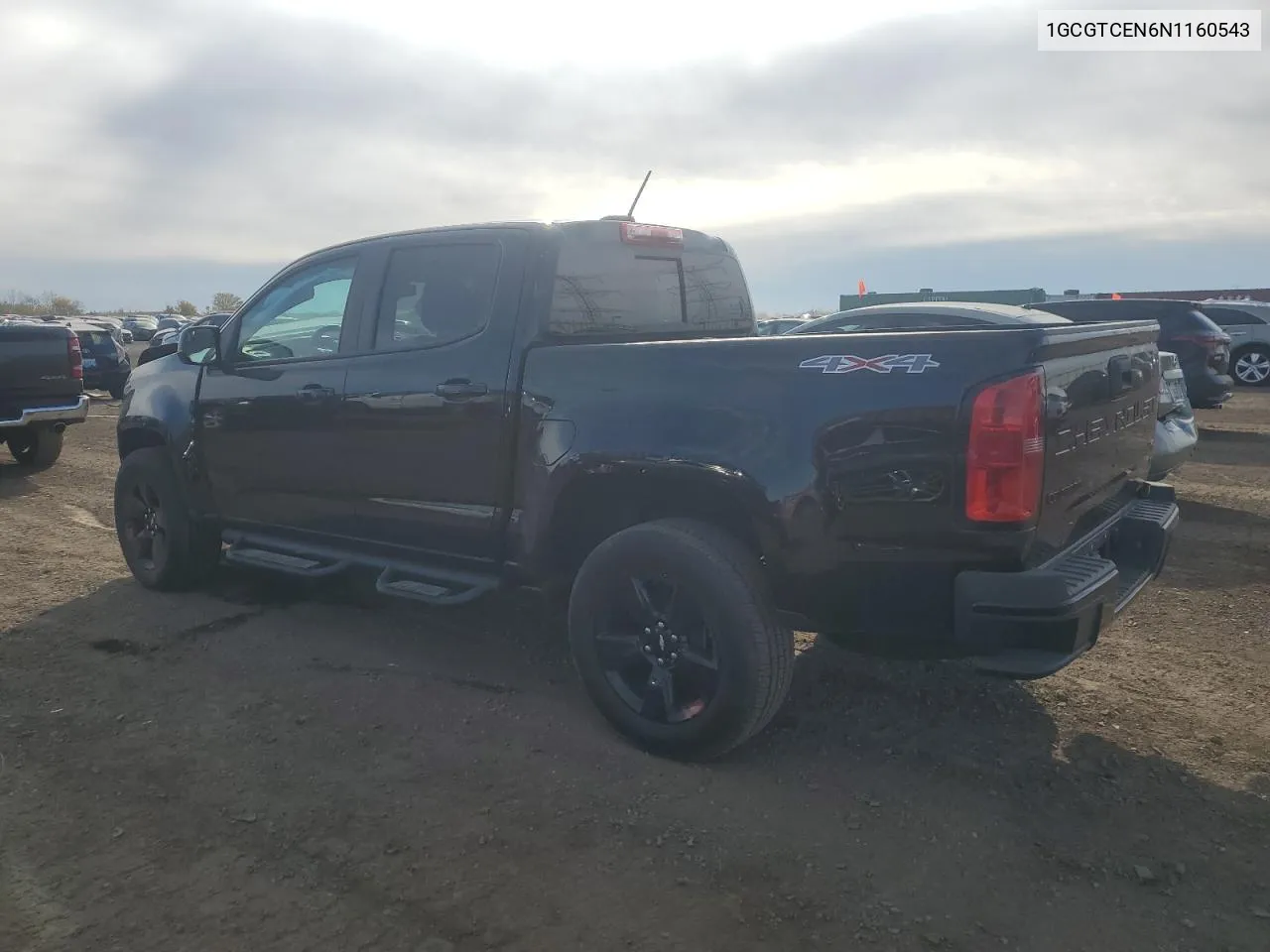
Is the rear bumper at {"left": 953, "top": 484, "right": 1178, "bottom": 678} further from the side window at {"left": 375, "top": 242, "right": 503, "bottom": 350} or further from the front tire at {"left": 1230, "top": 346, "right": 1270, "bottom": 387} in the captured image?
the front tire at {"left": 1230, "top": 346, "right": 1270, "bottom": 387}

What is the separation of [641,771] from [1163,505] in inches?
91.6

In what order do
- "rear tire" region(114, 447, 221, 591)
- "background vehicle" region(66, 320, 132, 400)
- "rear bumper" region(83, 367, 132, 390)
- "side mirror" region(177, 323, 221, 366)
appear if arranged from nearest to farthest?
"side mirror" region(177, 323, 221, 366) < "rear tire" region(114, 447, 221, 591) < "background vehicle" region(66, 320, 132, 400) < "rear bumper" region(83, 367, 132, 390)

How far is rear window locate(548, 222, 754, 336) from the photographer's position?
429 cm

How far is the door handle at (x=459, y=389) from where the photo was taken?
13.4ft

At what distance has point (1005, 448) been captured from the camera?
2.91 m

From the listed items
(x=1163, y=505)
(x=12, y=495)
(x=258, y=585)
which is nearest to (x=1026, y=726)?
(x=1163, y=505)

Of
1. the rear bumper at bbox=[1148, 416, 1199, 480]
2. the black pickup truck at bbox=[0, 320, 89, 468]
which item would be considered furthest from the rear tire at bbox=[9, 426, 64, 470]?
the rear bumper at bbox=[1148, 416, 1199, 480]

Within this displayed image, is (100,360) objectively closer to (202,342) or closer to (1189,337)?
(202,342)

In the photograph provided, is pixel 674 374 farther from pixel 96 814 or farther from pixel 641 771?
pixel 96 814

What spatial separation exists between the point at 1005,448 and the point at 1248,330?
18.1m

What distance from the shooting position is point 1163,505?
4.02 meters

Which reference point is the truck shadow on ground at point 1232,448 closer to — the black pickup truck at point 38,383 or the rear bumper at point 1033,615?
the rear bumper at point 1033,615

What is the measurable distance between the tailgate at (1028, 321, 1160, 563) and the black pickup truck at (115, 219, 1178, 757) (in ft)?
0.05

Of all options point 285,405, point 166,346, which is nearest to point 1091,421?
point 285,405
